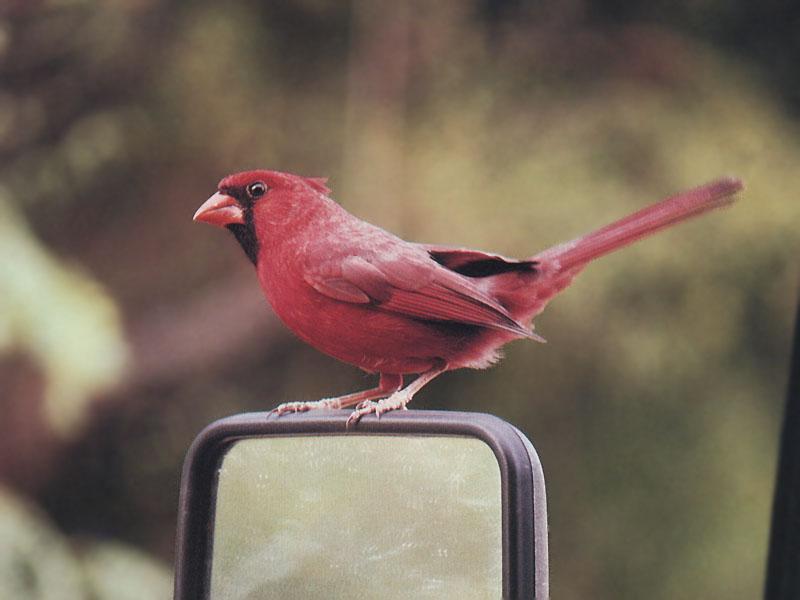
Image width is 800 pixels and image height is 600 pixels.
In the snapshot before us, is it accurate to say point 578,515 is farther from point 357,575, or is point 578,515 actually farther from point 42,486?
point 357,575

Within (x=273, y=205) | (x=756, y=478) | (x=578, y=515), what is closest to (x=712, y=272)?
(x=756, y=478)

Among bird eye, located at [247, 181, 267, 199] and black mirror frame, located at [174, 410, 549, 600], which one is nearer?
black mirror frame, located at [174, 410, 549, 600]

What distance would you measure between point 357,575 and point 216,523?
Result: 106 mm

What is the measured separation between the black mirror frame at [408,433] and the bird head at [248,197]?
1.60 ft

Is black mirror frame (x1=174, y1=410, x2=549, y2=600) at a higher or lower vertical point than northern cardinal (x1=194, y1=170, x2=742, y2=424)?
lower

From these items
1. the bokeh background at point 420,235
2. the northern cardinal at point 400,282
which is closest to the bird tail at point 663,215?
the northern cardinal at point 400,282

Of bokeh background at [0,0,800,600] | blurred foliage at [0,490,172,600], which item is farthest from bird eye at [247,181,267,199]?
blurred foliage at [0,490,172,600]

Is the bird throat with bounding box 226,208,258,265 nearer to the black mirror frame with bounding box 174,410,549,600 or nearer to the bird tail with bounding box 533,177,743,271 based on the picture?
the bird tail with bounding box 533,177,743,271

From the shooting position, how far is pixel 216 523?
71 centimetres

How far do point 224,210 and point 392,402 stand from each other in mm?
349

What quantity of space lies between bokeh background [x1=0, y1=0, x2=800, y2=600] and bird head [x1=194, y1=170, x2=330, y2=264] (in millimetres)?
1019

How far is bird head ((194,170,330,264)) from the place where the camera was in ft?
4.08

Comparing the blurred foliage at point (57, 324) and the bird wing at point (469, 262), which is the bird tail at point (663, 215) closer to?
the bird wing at point (469, 262)

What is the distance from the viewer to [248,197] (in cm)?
126
